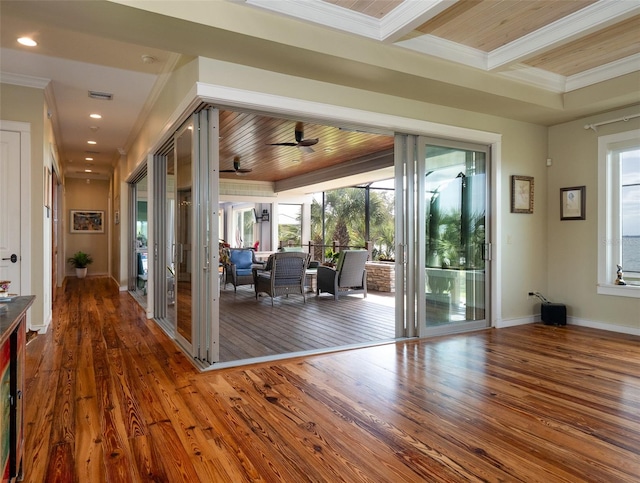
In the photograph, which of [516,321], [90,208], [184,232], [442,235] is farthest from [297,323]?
[90,208]

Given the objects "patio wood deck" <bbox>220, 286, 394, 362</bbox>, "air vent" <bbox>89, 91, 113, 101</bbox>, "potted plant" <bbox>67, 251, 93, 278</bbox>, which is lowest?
"patio wood deck" <bbox>220, 286, 394, 362</bbox>

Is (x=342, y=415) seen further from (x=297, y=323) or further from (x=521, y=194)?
(x=521, y=194)

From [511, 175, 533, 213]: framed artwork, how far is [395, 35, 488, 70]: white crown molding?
5.56 ft

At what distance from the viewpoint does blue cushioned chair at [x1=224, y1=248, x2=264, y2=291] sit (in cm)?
805

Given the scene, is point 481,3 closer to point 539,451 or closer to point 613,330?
point 539,451

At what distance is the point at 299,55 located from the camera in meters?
3.24

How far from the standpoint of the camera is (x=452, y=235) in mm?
4805

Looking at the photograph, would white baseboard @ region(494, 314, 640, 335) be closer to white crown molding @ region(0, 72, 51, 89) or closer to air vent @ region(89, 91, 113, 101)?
air vent @ region(89, 91, 113, 101)

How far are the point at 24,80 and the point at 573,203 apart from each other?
6.71 meters

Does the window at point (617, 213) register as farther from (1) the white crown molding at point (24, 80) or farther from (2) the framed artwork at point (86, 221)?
(2) the framed artwork at point (86, 221)

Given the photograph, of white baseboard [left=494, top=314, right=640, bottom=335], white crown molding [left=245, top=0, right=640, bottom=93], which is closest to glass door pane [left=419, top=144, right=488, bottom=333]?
white baseboard [left=494, top=314, right=640, bottom=335]

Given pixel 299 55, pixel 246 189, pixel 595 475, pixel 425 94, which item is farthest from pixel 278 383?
pixel 246 189

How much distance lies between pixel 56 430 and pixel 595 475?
283 centimetres

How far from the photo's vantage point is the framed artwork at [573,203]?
5.07 m
